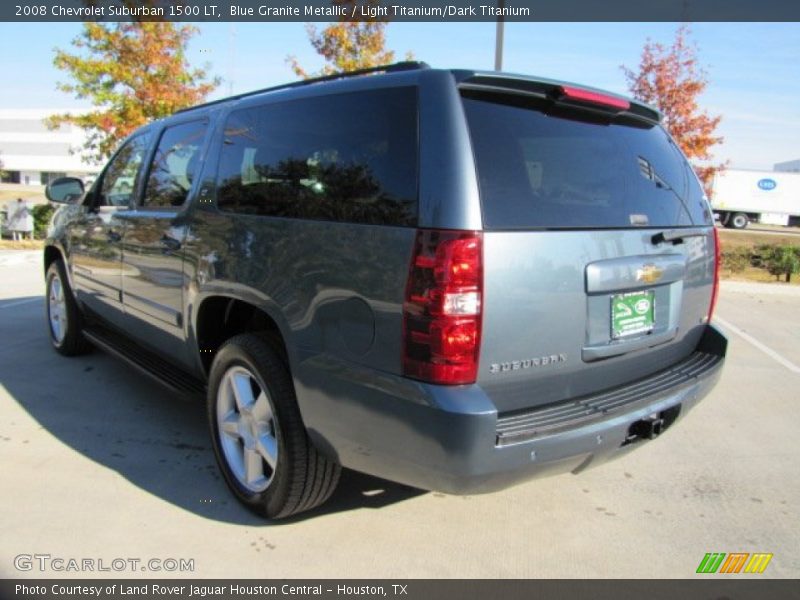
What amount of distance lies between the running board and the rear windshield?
211cm

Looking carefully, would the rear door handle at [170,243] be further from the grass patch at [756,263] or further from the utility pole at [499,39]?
the grass patch at [756,263]

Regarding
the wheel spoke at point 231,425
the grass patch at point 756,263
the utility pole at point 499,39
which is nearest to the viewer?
the wheel spoke at point 231,425

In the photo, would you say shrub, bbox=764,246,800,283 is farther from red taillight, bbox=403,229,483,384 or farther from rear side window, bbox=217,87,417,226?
red taillight, bbox=403,229,483,384

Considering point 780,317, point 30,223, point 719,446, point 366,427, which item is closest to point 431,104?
point 366,427

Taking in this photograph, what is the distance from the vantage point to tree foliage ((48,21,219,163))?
14.1m

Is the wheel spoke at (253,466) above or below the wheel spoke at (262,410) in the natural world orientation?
below

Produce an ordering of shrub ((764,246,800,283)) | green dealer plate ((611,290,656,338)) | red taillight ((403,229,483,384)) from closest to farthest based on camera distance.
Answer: red taillight ((403,229,483,384)) < green dealer plate ((611,290,656,338)) < shrub ((764,246,800,283))

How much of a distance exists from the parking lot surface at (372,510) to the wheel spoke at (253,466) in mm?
181

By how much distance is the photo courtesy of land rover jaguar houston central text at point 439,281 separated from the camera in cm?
215

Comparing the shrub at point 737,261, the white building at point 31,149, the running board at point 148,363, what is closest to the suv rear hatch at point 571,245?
the running board at point 148,363

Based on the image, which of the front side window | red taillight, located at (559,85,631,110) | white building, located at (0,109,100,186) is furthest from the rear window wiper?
white building, located at (0,109,100,186)

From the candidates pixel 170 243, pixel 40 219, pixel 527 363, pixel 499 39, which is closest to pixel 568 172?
pixel 527 363

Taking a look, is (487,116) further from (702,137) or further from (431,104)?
→ (702,137)
